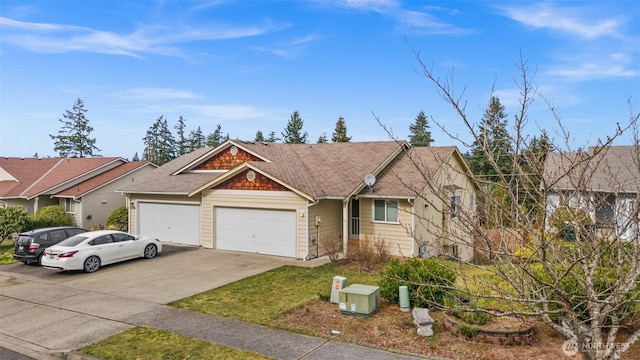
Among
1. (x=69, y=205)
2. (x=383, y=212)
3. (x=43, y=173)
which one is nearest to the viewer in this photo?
(x=383, y=212)

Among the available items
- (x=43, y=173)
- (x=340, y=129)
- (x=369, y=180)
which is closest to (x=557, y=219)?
(x=369, y=180)

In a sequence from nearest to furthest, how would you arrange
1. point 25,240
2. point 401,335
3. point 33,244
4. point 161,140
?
point 401,335
point 33,244
point 25,240
point 161,140

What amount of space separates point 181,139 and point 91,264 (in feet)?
218

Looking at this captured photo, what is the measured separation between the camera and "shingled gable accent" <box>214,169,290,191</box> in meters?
17.0

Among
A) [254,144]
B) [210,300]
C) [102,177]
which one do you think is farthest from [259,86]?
[210,300]

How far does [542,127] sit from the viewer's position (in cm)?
463

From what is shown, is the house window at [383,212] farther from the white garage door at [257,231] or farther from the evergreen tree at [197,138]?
the evergreen tree at [197,138]

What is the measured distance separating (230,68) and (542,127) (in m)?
19.8

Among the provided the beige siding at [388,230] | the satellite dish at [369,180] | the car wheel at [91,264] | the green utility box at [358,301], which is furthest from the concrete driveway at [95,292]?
the green utility box at [358,301]

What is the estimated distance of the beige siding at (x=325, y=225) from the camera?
54.0ft

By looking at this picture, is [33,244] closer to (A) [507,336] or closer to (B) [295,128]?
(A) [507,336]

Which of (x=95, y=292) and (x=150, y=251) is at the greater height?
(x=150, y=251)

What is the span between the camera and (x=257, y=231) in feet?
57.6

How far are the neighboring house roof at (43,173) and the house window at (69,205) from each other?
994 mm
